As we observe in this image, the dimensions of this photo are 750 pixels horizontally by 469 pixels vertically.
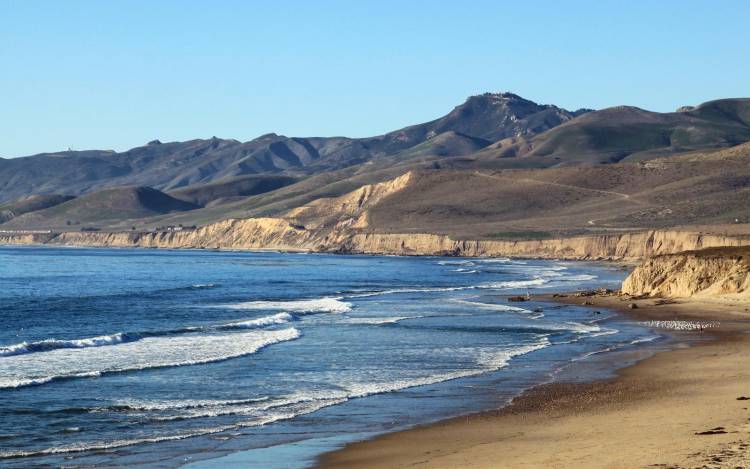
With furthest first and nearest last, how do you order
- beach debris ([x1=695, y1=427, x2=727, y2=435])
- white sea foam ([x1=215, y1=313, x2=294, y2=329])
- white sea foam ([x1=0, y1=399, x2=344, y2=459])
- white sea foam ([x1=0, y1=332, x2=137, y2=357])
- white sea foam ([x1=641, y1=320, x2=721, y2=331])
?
white sea foam ([x1=215, y1=313, x2=294, y2=329])
white sea foam ([x1=641, y1=320, x2=721, y2=331])
white sea foam ([x1=0, y1=332, x2=137, y2=357])
white sea foam ([x1=0, y1=399, x2=344, y2=459])
beach debris ([x1=695, y1=427, x2=727, y2=435])

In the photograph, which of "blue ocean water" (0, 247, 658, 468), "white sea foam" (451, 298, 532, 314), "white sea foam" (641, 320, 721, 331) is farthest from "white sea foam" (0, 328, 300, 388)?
"white sea foam" (451, 298, 532, 314)

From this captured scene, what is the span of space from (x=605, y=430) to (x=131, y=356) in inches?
816

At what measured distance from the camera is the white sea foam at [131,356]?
111ft

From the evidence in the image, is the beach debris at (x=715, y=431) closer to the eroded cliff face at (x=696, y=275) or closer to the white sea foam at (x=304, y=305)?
the eroded cliff face at (x=696, y=275)

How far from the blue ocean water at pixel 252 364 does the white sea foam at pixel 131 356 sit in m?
0.10

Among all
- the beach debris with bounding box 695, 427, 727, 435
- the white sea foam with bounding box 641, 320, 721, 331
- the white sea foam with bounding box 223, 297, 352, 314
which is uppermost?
the white sea foam with bounding box 641, 320, 721, 331

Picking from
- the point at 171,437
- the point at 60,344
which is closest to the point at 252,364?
the point at 60,344

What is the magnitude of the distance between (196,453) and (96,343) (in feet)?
71.3

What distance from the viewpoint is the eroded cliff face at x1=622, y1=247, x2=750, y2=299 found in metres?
58.3

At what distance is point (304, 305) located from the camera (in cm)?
6656

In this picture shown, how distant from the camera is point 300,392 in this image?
102 ft

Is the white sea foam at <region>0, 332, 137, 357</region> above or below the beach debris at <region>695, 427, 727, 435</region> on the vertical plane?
below

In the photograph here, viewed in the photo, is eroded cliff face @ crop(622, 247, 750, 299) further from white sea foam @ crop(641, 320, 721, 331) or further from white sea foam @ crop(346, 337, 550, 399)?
white sea foam @ crop(346, 337, 550, 399)

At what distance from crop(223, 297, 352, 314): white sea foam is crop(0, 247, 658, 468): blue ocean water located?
137 millimetres
